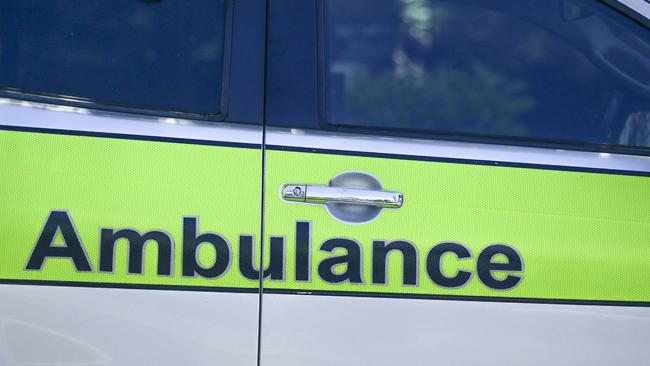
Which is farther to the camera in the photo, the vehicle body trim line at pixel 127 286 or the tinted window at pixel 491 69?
the tinted window at pixel 491 69

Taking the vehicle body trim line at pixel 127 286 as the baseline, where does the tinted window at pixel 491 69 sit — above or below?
above

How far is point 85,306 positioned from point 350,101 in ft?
2.46

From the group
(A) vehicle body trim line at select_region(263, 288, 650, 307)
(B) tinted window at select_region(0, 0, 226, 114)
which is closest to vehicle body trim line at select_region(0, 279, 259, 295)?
(A) vehicle body trim line at select_region(263, 288, 650, 307)

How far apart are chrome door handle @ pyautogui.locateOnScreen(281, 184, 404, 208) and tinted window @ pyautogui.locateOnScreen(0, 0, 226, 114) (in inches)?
10.5

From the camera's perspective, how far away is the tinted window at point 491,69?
187cm

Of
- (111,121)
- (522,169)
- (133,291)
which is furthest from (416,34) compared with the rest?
(133,291)

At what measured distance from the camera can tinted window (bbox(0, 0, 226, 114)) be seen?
1.82 metres

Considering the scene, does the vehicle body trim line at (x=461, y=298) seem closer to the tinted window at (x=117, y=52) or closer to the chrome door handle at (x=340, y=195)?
the chrome door handle at (x=340, y=195)

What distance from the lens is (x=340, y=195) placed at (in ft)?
5.79

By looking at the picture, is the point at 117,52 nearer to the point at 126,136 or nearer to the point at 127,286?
the point at 126,136

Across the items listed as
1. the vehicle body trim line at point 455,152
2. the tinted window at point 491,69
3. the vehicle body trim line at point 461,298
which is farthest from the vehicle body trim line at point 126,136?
the vehicle body trim line at point 461,298

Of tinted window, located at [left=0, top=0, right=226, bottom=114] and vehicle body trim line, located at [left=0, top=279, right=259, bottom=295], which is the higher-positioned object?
tinted window, located at [left=0, top=0, right=226, bottom=114]

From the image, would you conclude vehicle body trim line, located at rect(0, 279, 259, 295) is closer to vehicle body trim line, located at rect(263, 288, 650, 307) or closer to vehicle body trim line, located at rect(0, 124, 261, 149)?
vehicle body trim line, located at rect(263, 288, 650, 307)

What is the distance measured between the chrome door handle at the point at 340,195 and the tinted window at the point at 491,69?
17 cm
